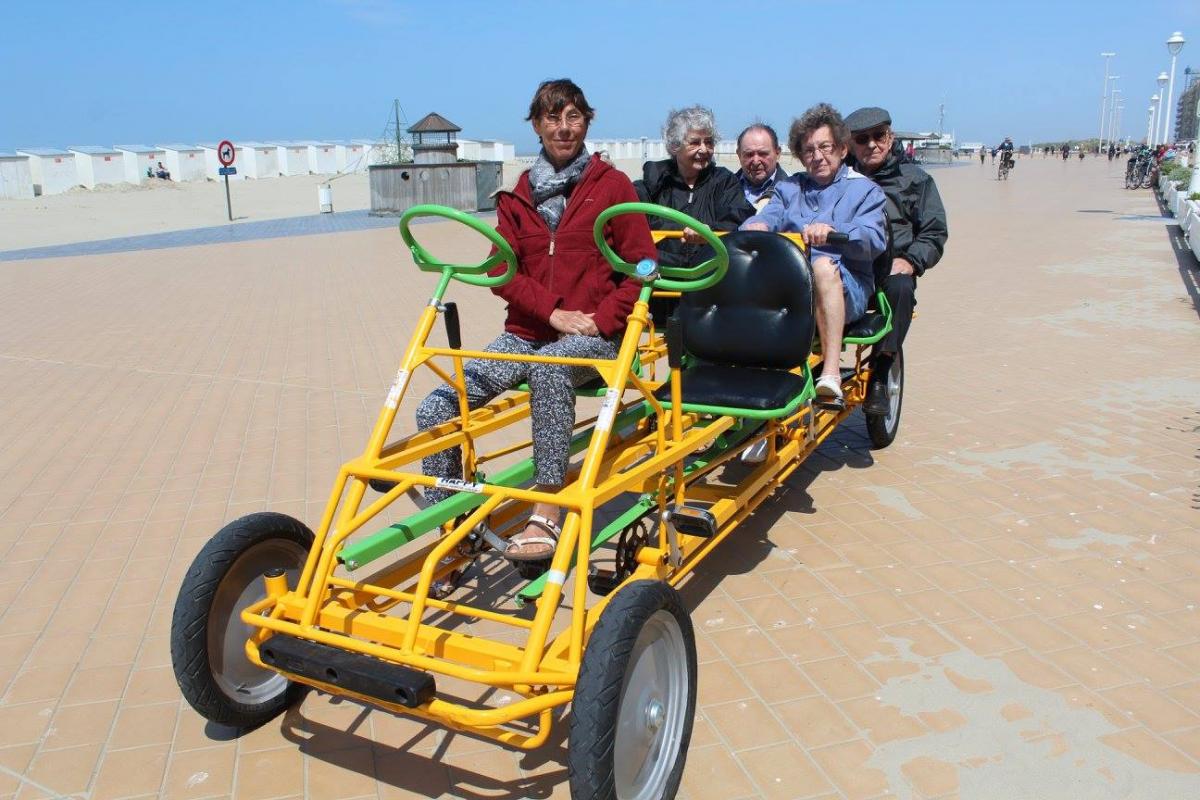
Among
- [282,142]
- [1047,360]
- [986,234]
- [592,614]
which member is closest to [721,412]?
[592,614]

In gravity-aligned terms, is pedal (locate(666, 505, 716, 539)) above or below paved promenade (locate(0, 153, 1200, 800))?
above

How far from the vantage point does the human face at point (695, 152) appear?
5523 millimetres

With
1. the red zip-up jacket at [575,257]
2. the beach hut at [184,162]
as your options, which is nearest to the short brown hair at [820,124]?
the red zip-up jacket at [575,257]

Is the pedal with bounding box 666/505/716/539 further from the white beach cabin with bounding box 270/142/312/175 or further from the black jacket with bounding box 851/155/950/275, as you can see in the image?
Answer: the white beach cabin with bounding box 270/142/312/175

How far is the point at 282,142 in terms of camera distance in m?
47.9

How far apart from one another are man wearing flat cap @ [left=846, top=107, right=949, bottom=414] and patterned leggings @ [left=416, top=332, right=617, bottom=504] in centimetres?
245

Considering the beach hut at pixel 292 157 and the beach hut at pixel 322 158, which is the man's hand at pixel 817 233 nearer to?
the beach hut at pixel 292 157

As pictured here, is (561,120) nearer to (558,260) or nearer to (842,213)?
(558,260)

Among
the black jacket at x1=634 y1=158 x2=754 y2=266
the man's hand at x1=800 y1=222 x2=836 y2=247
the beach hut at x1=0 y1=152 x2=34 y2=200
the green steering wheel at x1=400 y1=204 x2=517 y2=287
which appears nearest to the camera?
the green steering wheel at x1=400 y1=204 x2=517 y2=287

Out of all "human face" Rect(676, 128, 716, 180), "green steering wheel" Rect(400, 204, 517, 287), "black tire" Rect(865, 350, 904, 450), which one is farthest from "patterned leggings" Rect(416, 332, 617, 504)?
"black tire" Rect(865, 350, 904, 450)

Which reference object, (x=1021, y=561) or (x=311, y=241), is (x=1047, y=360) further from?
(x=311, y=241)

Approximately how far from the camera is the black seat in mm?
4426

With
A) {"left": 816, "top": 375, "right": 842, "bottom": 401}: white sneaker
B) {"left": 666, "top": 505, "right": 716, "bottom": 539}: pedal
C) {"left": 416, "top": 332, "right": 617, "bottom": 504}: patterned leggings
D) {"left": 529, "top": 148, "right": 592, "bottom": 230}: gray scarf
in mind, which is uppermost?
{"left": 529, "top": 148, "right": 592, "bottom": 230}: gray scarf

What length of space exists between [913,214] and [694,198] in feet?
4.93
